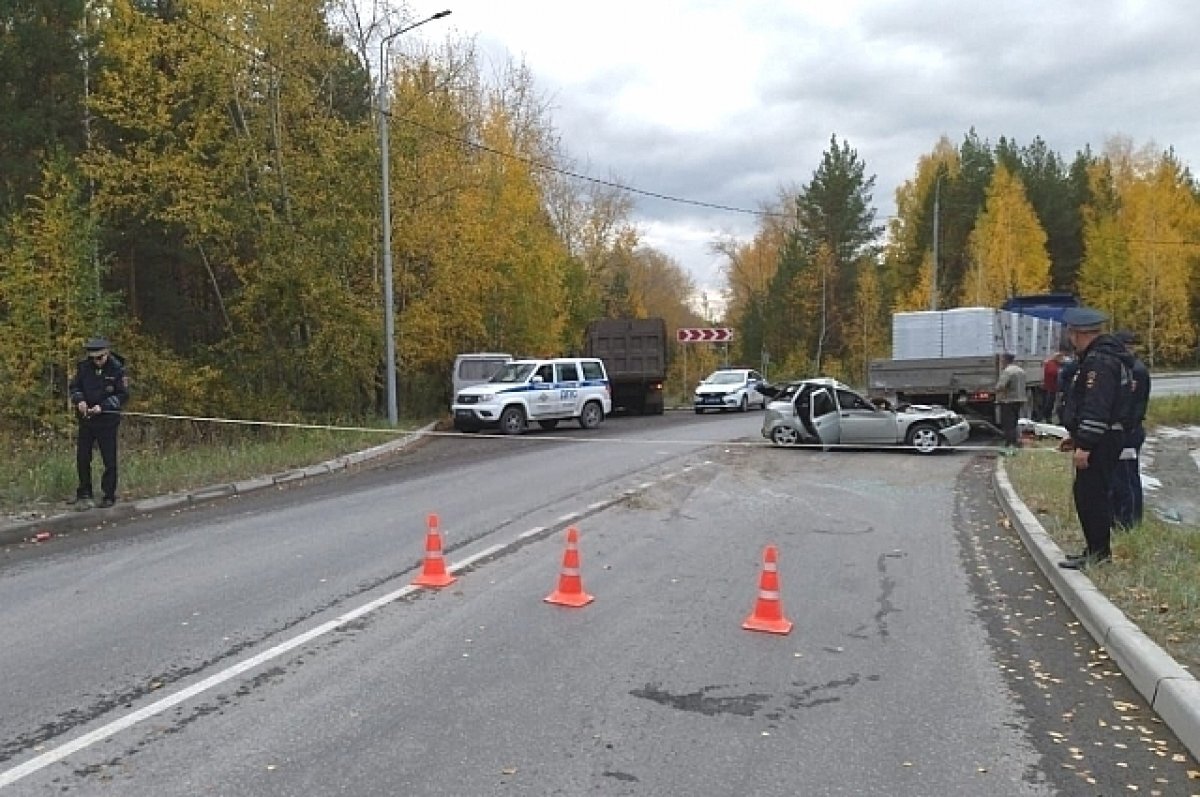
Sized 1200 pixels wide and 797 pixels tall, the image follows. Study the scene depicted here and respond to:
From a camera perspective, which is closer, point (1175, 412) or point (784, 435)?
point (784, 435)

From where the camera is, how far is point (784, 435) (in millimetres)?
19125

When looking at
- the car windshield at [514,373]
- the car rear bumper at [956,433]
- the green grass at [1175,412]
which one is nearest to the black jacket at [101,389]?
the car windshield at [514,373]

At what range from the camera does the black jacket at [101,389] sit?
37.2ft

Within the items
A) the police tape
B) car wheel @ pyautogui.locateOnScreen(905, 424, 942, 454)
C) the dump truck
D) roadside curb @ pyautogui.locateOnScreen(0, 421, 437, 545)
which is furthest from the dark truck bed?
roadside curb @ pyautogui.locateOnScreen(0, 421, 437, 545)

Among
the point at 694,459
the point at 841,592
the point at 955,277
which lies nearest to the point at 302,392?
the point at 694,459

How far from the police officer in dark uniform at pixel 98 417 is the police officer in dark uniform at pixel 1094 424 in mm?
10124

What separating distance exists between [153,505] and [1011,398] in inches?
574

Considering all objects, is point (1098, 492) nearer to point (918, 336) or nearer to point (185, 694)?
point (185, 694)

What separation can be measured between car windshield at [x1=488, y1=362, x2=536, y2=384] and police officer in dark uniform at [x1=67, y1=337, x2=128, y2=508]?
13104mm

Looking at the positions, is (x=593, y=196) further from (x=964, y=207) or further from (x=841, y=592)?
(x=841, y=592)

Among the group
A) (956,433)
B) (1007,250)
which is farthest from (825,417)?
(1007,250)

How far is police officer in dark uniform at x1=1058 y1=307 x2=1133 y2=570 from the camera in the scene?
720 cm

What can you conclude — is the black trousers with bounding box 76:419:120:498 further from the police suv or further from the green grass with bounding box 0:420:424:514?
the police suv

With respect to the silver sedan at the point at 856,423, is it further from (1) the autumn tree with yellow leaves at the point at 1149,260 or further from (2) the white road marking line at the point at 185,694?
(1) the autumn tree with yellow leaves at the point at 1149,260
